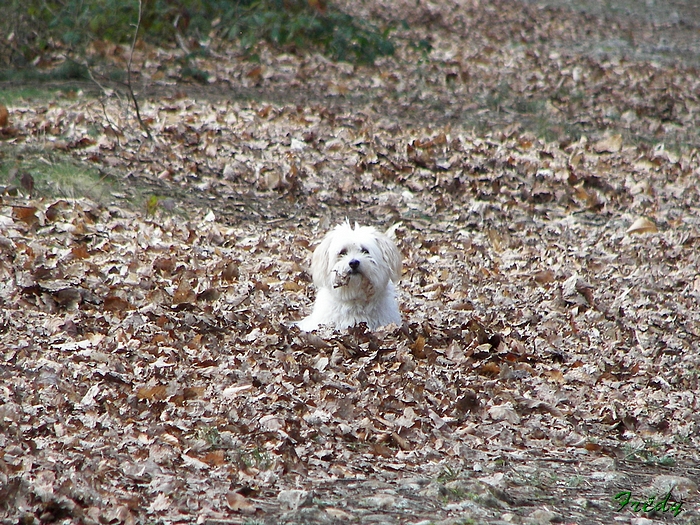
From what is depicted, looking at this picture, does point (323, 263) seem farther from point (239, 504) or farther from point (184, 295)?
point (239, 504)

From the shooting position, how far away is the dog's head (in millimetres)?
6922

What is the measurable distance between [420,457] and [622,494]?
1200 mm

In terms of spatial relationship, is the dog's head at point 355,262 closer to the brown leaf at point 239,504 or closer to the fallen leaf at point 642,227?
the brown leaf at point 239,504

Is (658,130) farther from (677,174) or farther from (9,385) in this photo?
(9,385)

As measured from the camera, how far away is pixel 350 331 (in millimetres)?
7047

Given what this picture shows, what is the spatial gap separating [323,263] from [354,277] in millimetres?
324

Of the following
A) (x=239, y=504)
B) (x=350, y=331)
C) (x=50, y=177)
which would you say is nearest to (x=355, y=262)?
(x=350, y=331)

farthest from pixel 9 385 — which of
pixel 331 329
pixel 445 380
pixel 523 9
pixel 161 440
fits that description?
pixel 523 9

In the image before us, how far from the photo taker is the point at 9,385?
5.59 m

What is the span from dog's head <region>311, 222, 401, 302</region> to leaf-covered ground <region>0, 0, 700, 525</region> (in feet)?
1.35

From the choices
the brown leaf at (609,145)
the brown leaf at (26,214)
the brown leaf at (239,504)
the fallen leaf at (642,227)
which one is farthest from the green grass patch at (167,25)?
the brown leaf at (239,504)

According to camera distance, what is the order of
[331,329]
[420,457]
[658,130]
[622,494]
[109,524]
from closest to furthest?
1. [109,524]
2. [622,494]
3. [420,457]
4. [331,329]
5. [658,130]

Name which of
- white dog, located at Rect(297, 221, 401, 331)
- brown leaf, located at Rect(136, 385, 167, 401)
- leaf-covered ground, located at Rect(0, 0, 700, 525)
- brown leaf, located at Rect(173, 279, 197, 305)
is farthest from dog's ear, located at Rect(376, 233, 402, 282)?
brown leaf, located at Rect(136, 385, 167, 401)

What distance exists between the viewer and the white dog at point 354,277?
6953 millimetres
